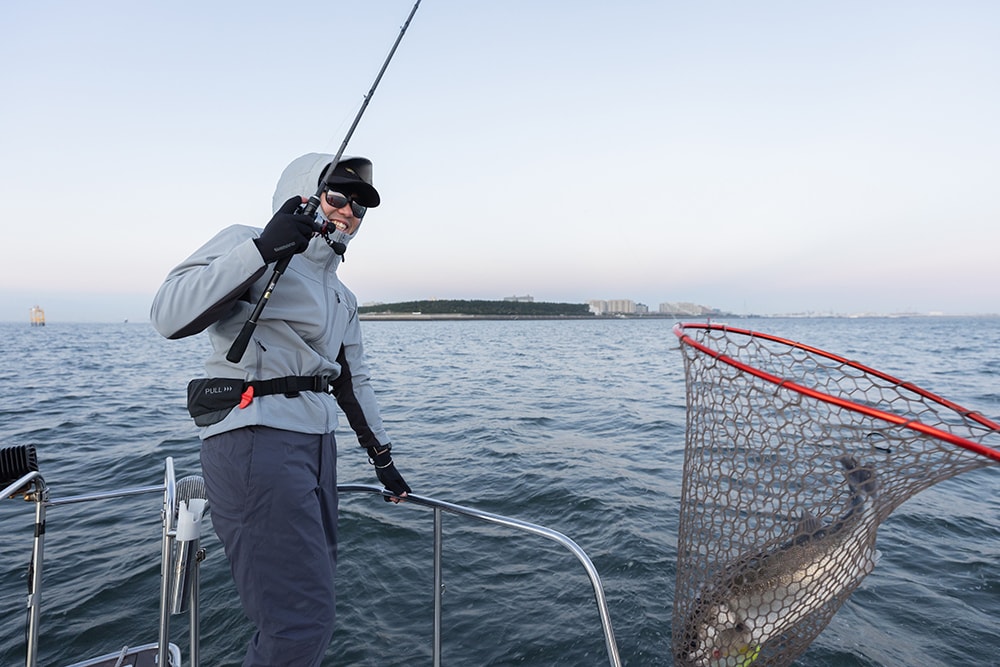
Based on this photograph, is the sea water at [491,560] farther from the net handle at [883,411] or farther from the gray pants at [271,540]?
the net handle at [883,411]

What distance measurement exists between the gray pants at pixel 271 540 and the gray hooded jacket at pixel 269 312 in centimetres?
9

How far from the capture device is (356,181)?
2.18 m

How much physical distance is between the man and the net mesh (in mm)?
1620

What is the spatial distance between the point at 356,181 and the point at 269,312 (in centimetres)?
68

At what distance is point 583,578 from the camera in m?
4.67

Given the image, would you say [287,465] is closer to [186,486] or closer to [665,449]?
[186,486]

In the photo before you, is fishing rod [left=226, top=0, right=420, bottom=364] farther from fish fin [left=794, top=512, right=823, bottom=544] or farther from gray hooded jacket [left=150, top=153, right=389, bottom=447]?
fish fin [left=794, top=512, right=823, bottom=544]

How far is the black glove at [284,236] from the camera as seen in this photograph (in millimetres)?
1703

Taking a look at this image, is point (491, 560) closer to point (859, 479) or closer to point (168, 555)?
point (859, 479)

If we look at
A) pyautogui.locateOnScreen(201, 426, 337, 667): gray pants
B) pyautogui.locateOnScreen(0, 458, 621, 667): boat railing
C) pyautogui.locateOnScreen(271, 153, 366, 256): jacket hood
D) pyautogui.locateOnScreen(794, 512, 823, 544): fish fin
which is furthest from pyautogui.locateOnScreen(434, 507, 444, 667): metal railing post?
pyautogui.locateOnScreen(794, 512, 823, 544): fish fin

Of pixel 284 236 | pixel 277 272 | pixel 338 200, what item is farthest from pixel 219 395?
pixel 338 200

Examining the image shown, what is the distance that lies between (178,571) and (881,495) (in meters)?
2.54

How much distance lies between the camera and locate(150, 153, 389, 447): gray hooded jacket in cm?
Result: 166

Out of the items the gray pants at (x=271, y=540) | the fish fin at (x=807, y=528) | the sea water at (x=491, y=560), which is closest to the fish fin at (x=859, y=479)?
the fish fin at (x=807, y=528)
